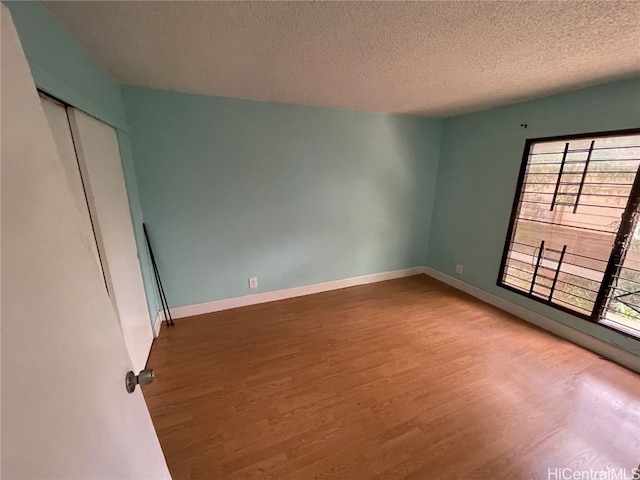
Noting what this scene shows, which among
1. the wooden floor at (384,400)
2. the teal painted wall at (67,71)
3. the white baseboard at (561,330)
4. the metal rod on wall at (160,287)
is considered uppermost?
the teal painted wall at (67,71)

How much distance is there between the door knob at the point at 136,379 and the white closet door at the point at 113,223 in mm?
1011

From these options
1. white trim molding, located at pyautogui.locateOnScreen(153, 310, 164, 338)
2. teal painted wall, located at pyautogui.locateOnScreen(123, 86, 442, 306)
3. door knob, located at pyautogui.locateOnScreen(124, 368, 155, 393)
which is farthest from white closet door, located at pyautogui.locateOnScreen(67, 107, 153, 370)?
door knob, located at pyautogui.locateOnScreen(124, 368, 155, 393)

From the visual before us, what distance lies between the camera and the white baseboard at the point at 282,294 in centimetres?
272

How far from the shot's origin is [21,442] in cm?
40

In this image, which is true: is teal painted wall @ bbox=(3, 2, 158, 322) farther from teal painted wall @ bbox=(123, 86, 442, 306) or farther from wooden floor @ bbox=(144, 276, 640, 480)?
wooden floor @ bbox=(144, 276, 640, 480)

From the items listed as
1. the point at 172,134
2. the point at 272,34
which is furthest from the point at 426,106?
the point at 172,134

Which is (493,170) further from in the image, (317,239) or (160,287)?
(160,287)

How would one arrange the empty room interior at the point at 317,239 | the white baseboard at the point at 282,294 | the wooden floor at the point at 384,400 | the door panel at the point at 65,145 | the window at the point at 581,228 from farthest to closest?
the white baseboard at the point at 282,294
the window at the point at 581,228
the wooden floor at the point at 384,400
the door panel at the point at 65,145
the empty room interior at the point at 317,239

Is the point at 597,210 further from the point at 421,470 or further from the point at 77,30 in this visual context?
the point at 77,30

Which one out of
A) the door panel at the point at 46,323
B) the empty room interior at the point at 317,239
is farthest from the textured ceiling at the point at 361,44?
the door panel at the point at 46,323

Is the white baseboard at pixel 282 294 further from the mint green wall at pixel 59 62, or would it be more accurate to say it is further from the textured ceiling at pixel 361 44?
the textured ceiling at pixel 361 44

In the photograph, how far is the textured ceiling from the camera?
1.18 meters

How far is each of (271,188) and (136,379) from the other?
7.23ft

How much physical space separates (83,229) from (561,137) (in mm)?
3362
